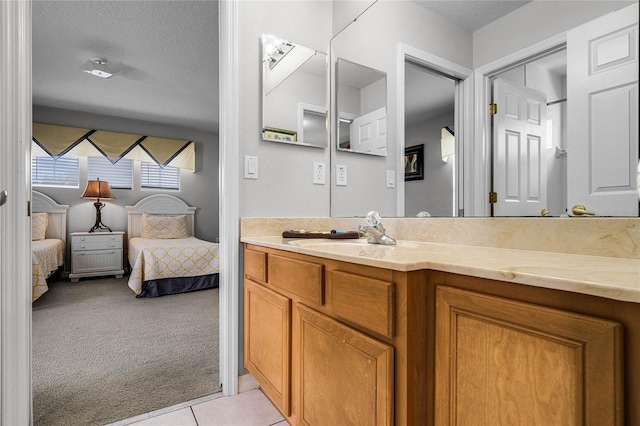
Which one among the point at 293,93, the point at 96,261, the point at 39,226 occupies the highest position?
the point at 293,93

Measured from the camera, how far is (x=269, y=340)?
1.46 metres

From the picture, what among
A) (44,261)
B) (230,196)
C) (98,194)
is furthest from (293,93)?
(98,194)

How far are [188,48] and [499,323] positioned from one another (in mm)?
3581

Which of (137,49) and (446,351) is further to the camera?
(137,49)

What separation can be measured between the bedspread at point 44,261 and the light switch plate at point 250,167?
2.30 meters

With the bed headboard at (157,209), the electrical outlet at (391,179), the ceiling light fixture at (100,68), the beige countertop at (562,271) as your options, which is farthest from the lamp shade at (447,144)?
the bed headboard at (157,209)

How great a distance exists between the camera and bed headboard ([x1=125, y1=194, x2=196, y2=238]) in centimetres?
534

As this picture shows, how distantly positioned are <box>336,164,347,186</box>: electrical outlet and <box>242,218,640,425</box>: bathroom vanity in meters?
0.85

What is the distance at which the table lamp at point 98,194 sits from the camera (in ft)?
16.1

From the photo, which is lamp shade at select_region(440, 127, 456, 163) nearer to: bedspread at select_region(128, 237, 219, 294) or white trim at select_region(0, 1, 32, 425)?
white trim at select_region(0, 1, 32, 425)

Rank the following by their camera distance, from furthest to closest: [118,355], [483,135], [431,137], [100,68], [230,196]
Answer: [100,68], [118,355], [230,196], [431,137], [483,135]

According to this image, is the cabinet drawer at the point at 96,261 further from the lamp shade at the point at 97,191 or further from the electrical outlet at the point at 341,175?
the electrical outlet at the point at 341,175

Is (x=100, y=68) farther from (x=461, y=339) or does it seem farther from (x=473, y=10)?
(x=461, y=339)

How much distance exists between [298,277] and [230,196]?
696 millimetres
